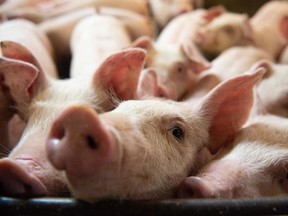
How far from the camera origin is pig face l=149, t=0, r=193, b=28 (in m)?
3.66

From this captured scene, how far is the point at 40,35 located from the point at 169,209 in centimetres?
190

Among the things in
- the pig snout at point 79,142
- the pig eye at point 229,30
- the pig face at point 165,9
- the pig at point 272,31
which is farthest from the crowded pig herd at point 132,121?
the pig face at point 165,9

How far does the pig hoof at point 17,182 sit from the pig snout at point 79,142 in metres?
A: 0.15

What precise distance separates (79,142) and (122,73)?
2.31 feet

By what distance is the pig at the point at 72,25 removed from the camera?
292cm

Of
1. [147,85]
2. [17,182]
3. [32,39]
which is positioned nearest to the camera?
[17,182]

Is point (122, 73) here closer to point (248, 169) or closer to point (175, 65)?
point (248, 169)

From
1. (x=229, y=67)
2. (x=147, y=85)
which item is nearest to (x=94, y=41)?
(x=229, y=67)

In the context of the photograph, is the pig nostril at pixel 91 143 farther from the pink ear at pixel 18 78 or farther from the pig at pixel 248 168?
the pink ear at pixel 18 78

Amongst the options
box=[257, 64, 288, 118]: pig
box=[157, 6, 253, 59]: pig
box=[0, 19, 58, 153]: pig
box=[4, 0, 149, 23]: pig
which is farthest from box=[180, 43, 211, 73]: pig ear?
box=[4, 0, 149, 23]: pig

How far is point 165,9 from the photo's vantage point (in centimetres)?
370

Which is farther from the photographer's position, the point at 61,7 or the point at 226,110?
the point at 61,7

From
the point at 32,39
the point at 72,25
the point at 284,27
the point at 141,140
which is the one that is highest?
the point at 141,140

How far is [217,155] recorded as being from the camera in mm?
1480
